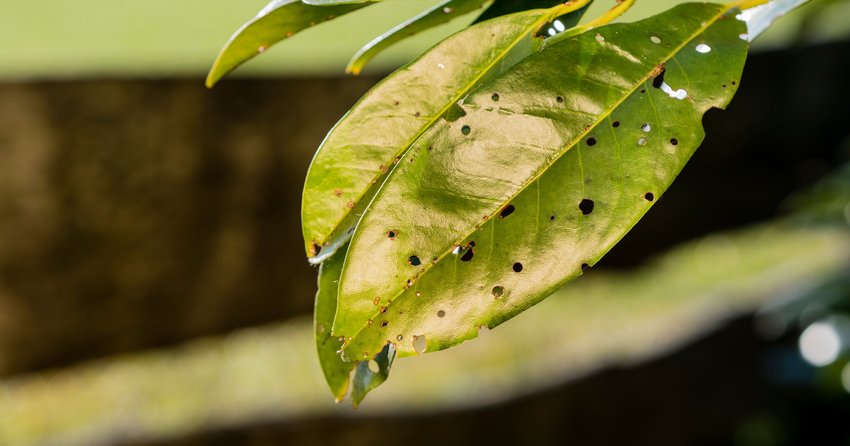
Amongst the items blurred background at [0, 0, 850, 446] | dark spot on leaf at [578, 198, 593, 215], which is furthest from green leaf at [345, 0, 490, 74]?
blurred background at [0, 0, 850, 446]

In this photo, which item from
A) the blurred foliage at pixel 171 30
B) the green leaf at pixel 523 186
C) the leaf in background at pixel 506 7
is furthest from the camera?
the blurred foliage at pixel 171 30

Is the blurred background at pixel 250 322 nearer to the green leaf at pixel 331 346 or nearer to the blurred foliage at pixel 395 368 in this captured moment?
the blurred foliage at pixel 395 368

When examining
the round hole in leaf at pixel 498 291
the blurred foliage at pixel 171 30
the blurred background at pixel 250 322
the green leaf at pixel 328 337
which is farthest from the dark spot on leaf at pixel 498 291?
the blurred foliage at pixel 171 30

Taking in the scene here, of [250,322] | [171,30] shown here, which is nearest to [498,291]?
[250,322]

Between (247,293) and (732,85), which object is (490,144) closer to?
(732,85)

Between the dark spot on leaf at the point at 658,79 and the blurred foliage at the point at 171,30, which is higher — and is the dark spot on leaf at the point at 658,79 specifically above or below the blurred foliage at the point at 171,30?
above

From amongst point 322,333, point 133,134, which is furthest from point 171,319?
point 322,333
